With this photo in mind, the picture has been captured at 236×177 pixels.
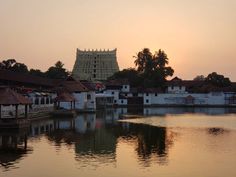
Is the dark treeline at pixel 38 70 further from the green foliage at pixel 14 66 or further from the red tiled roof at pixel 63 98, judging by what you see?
the red tiled roof at pixel 63 98

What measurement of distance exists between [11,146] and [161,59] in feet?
253

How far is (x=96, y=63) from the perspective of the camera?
462 ft

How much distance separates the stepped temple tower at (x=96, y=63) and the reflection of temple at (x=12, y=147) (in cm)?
10541

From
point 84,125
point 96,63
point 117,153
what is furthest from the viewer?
point 96,63

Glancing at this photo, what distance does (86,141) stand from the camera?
26844 millimetres

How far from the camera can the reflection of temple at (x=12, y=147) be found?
19438 mm

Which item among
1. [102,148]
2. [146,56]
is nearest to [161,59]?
[146,56]

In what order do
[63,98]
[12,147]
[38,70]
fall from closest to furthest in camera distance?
[12,147]
[63,98]
[38,70]

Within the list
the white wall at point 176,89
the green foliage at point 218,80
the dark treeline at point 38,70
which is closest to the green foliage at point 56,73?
the dark treeline at point 38,70

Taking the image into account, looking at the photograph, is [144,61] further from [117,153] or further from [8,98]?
[117,153]

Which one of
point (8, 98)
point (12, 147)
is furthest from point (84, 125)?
point (12, 147)

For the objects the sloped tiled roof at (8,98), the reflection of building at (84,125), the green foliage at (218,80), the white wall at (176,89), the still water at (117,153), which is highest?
the green foliage at (218,80)

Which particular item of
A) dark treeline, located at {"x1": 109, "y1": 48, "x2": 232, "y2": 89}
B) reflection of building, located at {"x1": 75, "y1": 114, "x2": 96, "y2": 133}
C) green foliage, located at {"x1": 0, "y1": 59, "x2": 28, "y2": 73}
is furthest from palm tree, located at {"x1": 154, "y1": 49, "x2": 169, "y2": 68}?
reflection of building, located at {"x1": 75, "y1": 114, "x2": 96, "y2": 133}

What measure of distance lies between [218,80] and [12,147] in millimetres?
78854
